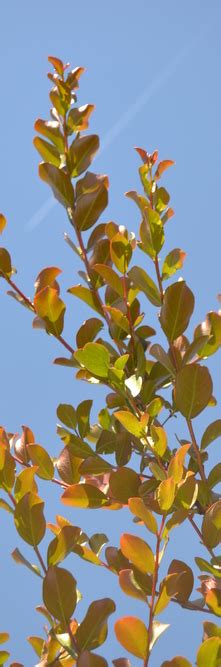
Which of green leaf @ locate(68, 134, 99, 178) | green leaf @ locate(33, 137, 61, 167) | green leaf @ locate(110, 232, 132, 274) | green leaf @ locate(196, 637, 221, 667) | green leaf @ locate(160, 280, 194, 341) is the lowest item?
green leaf @ locate(196, 637, 221, 667)

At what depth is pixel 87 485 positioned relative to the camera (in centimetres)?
72

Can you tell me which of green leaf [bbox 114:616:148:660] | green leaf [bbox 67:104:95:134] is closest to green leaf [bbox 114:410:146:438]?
green leaf [bbox 114:616:148:660]

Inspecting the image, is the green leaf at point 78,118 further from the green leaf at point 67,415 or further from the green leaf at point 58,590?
the green leaf at point 58,590

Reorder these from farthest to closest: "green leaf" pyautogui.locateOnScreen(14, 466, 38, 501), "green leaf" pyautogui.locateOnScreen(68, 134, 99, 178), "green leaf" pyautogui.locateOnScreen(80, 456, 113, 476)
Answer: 1. "green leaf" pyautogui.locateOnScreen(68, 134, 99, 178)
2. "green leaf" pyautogui.locateOnScreen(80, 456, 113, 476)
3. "green leaf" pyautogui.locateOnScreen(14, 466, 38, 501)

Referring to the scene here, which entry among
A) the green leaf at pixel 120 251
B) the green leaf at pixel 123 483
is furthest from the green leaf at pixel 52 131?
the green leaf at pixel 123 483

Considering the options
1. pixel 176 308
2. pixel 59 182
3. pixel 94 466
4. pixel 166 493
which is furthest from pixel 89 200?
pixel 166 493

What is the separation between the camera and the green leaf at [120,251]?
78 centimetres

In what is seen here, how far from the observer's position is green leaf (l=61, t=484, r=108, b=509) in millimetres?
711

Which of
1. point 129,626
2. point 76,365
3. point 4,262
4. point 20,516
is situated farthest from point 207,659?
point 4,262

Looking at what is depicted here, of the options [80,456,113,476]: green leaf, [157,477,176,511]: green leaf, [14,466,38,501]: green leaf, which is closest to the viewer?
[157,477,176,511]: green leaf

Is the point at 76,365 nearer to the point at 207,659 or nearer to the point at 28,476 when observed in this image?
the point at 28,476

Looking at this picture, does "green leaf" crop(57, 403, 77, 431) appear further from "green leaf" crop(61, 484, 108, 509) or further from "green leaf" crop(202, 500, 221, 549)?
"green leaf" crop(202, 500, 221, 549)

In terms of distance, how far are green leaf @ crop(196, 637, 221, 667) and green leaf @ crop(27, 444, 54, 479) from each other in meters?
0.24

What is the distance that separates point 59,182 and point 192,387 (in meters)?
0.28
